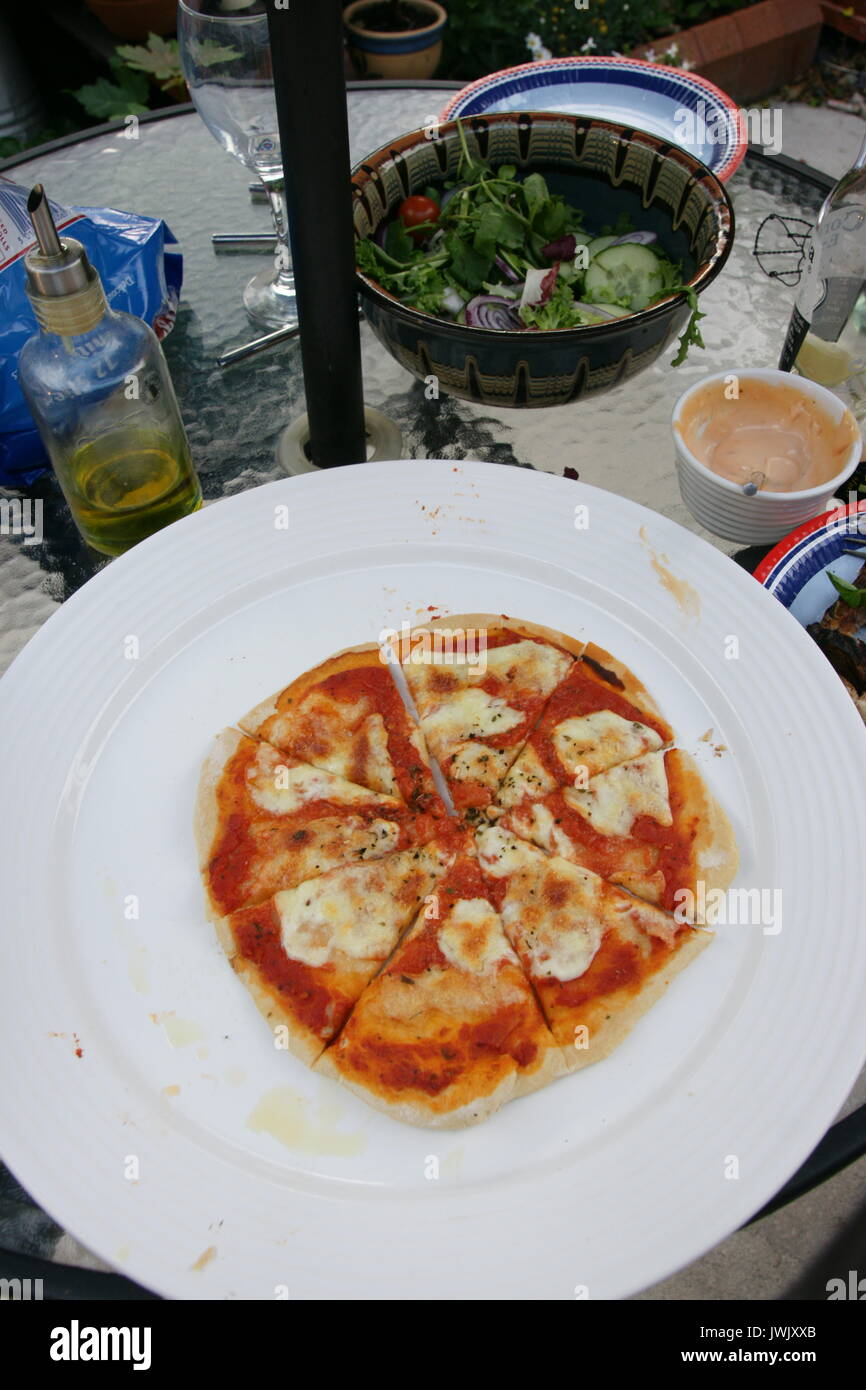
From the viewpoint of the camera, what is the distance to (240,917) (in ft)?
7.13

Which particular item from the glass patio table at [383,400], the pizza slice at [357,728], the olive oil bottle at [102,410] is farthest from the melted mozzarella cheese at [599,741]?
the olive oil bottle at [102,410]

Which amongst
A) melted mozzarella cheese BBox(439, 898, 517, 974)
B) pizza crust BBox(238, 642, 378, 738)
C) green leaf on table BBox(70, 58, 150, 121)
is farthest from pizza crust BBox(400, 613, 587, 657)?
green leaf on table BBox(70, 58, 150, 121)

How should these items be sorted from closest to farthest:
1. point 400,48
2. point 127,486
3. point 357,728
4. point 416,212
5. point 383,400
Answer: point 357,728 < point 127,486 < point 416,212 < point 383,400 < point 400,48

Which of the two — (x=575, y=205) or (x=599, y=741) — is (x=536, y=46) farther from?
(x=599, y=741)

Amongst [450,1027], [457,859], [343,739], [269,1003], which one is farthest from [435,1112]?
[343,739]

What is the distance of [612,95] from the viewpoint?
3428 millimetres

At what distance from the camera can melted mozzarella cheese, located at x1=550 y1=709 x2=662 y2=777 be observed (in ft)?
8.02

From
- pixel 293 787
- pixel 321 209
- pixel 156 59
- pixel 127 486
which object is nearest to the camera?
pixel 321 209

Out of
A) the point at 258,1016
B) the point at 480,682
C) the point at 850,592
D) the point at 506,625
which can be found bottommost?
the point at 258,1016

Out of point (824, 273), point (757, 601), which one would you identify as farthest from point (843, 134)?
point (757, 601)

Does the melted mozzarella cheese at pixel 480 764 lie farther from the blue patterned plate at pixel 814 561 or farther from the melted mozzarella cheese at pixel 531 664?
the blue patterned plate at pixel 814 561

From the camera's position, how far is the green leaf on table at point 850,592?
93.8 inches

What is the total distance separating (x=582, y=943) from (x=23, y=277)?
2.47m

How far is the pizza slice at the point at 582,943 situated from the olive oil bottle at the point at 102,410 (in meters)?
1.31
